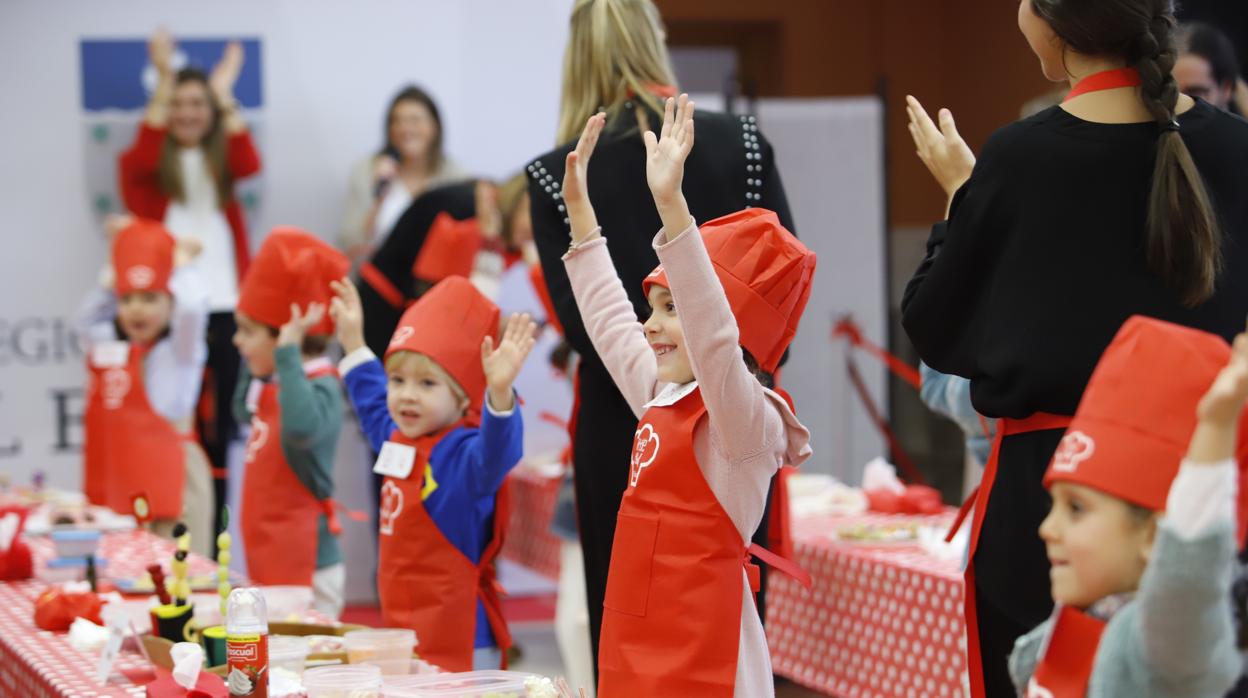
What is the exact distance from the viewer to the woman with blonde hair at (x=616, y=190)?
2.86 m

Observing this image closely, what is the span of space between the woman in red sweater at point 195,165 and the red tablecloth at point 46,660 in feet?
9.20

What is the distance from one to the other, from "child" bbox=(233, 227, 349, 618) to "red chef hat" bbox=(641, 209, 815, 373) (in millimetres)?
1575

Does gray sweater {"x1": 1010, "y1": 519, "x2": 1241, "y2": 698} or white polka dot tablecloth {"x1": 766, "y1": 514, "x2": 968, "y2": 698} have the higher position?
gray sweater {"x1": 1010, "y1": 519, "x2": 1241, "y2": 698}

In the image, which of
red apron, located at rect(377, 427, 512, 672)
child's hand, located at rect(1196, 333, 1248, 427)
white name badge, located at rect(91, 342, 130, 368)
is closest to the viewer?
child's hand, located at rect(1196, 333, 1248, 427)

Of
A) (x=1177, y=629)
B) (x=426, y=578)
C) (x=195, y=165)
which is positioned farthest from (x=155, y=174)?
(x=1177, y=629)

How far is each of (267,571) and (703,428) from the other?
1844 mm

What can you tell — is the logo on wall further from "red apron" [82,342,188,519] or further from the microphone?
"red apron" [82,342,188,519]

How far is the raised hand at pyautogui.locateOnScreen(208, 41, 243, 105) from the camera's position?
630 cm

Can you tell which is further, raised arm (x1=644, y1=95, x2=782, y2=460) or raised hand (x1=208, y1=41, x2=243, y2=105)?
raised hand (x1=208, y1=41, x2=243, y2=105)

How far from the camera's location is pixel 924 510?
414 cm

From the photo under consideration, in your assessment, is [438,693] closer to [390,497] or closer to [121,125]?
[390,497]

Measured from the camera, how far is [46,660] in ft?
8.60

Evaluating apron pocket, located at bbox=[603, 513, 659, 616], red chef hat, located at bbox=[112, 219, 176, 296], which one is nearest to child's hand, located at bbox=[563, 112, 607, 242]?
apron pocket, located at bbox=[603, 513, 659, 616]

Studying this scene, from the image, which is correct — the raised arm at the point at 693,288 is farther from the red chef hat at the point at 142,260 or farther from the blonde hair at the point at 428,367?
the red chef hat at the point at 142,260
